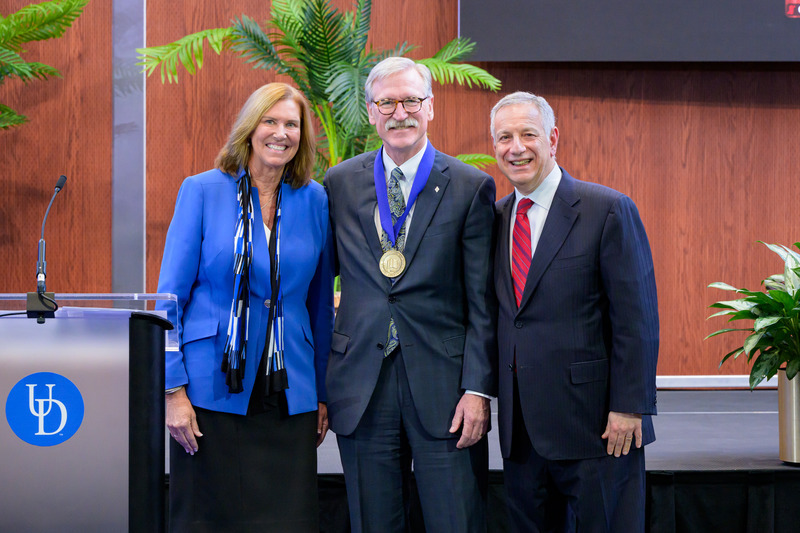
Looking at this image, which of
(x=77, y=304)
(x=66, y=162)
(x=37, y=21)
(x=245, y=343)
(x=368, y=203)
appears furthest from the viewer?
(x=66, y=162)

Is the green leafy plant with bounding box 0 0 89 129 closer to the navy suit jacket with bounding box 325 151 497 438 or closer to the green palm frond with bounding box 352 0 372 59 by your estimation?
the green palm frond with bounding box 352 0 372 59

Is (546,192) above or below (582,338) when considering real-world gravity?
above

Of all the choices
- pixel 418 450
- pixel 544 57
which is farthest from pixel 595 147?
pixel 418 450

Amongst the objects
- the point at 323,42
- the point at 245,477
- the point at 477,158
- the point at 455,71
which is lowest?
the point at 245,477

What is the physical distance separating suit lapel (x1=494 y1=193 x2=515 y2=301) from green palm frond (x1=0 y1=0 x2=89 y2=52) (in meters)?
3.76

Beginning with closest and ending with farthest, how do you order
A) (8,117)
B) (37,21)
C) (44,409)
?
(44,409) < (37,21) < (8,117)

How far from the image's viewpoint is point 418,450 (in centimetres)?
203

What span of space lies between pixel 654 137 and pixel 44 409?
5.05m

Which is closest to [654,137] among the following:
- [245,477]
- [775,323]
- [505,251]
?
[775,323]

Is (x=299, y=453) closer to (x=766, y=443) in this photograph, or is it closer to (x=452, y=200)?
(x=452, y=200)

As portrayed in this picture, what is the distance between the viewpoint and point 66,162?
549 centimetres

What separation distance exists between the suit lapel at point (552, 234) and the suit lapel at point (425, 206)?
0.31 m

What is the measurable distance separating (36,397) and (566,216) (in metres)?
1.40

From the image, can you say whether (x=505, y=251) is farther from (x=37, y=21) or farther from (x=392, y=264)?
(x=37, y=21)
